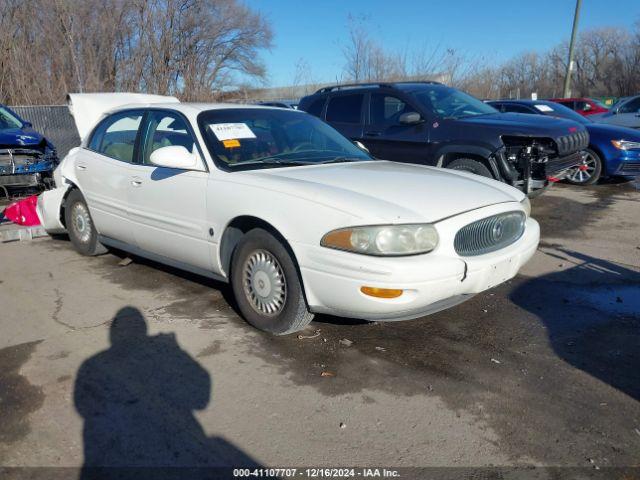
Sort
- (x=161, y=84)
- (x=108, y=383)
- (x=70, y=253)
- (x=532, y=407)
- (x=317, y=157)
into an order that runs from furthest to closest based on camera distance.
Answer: (x=161, y=84)
(x=70, y=253)
(x=317, y=157)
(x=108, y=383)
(x=532, y=407)

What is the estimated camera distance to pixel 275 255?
3.72m

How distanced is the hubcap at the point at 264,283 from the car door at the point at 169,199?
0.44 meters

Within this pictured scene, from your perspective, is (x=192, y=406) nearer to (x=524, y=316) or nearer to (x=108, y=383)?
(x=108, y=383)

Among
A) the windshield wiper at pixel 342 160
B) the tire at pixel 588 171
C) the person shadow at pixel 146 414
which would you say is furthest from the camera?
the tire at pixel 588 171

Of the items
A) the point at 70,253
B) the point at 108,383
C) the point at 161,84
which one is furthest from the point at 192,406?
the point at 161,84

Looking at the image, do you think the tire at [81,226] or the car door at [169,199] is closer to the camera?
the car door at [169,199]

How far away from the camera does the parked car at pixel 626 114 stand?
1410 cm

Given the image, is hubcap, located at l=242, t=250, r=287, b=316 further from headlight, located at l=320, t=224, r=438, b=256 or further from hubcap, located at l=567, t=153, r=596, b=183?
hubcap, located at l=567, t=153, r=596, b=183

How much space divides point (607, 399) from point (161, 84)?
17729 mm

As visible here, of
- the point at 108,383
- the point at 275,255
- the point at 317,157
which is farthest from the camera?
the point at 317,157

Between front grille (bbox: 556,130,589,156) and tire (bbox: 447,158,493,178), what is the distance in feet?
Result: 3.27

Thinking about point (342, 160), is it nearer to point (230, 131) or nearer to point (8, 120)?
point (230, 131)

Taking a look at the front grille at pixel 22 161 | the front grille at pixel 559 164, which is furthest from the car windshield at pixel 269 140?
the front grille at pixel 22 161

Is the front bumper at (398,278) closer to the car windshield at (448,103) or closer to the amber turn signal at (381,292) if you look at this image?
the amber turn signal at (381,292)
